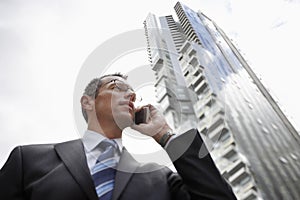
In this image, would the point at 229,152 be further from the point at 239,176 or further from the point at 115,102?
the point at 115,102

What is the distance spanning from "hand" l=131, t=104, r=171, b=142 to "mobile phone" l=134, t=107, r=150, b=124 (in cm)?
4

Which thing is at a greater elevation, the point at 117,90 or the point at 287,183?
the point at 117,90

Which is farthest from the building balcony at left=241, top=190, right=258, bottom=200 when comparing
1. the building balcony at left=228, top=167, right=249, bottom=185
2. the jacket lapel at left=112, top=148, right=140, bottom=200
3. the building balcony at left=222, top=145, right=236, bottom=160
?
the jacket lapel at left=112, top=148, right=140, bottom=200

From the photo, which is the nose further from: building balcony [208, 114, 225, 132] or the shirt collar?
building balcony [208, 114, 225, 132]

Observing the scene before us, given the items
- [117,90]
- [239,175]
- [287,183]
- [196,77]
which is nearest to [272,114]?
[287,183]

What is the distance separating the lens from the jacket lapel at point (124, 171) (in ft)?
5.82

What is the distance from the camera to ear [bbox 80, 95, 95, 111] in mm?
2716

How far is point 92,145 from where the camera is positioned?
2.17 meters

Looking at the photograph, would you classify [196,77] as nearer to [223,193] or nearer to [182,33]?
[182,33]

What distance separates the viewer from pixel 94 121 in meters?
2.51

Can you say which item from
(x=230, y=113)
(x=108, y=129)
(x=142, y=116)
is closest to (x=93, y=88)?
(x=108, y=129)

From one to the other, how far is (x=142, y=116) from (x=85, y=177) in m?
0.85

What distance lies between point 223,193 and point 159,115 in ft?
2.87

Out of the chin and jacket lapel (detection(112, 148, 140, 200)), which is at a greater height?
the chin
